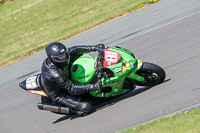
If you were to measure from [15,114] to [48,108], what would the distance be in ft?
5.17

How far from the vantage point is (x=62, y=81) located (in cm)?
595

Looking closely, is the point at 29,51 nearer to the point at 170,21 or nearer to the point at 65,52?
the point at 170,21

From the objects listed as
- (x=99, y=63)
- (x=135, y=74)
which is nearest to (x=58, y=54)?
(x=99, y=63)

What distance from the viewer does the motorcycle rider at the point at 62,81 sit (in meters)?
5.83

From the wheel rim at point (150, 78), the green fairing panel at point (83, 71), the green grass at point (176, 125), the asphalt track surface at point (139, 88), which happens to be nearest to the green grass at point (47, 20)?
the asphalt track surface at point (139, 88)

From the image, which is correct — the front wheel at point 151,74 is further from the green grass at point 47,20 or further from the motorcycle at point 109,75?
the green grass at point 47,20

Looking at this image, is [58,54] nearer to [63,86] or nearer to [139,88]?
[63,86]

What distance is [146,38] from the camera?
977 cm

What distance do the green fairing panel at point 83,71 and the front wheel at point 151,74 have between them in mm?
921

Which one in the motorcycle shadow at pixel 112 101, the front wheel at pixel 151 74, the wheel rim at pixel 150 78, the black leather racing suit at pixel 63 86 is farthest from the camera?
the motorcycle shadow at pixel 112 101

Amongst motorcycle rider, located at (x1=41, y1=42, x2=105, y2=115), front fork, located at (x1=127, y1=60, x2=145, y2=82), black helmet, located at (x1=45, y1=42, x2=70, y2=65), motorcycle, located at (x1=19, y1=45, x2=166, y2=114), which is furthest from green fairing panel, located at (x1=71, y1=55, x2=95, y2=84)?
front fork, located at (x1=127, y1=60, x2=145, y2=82)

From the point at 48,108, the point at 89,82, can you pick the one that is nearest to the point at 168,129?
the point at 89,82

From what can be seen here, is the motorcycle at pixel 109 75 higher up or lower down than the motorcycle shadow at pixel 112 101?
higher up

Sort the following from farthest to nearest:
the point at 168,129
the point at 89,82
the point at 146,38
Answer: the point at 146,38 < the point at 89,82 < the point at 168,129
